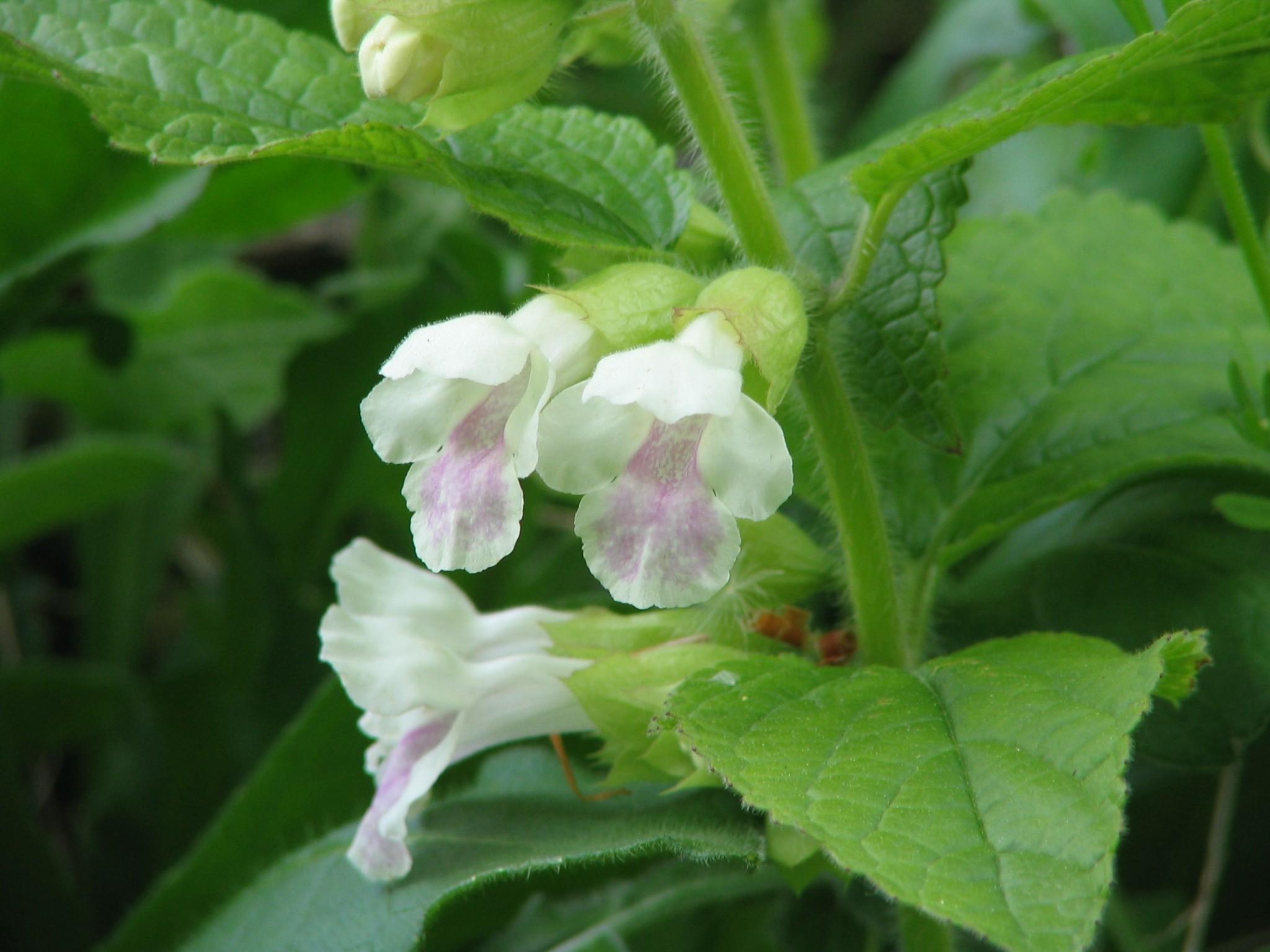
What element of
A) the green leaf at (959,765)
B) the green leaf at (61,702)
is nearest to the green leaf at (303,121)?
the green leaf at (959,765)

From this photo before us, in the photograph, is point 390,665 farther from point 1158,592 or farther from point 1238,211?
point 1238,211

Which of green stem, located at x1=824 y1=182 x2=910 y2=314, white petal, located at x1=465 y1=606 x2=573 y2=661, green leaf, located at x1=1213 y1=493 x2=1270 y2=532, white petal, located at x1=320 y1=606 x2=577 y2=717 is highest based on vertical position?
green stem, located at x1=824 y1=182 x2=910 y2=314

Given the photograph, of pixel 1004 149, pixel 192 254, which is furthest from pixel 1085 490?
pixel 192 254

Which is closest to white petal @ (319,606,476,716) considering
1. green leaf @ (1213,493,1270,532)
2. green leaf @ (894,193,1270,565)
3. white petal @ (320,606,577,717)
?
white petal @ (320,606,577,717)

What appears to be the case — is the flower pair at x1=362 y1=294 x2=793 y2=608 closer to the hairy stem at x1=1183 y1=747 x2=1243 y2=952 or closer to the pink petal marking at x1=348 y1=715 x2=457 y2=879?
the pink petal marking at x1=348 y1=715 x2=457 y2=879

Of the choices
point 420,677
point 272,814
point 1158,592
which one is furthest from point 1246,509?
point 272,814
